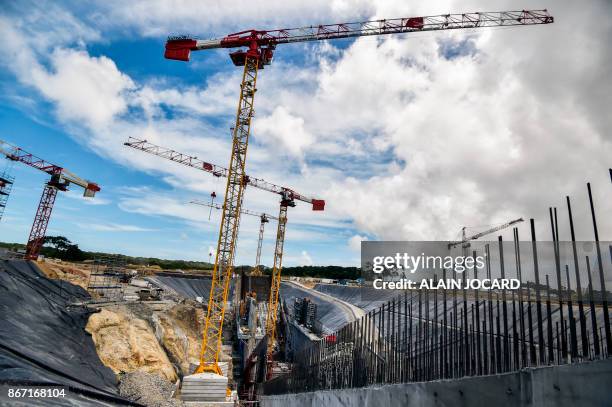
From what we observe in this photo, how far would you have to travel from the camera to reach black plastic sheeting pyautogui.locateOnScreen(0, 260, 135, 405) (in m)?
8.88

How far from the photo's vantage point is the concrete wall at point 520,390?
3828 mm

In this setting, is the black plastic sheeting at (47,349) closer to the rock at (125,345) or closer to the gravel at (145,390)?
the gravel at (145,390)

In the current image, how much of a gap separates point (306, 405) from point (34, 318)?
12628 mm

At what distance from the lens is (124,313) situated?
24.9 metres

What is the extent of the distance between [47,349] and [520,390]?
1560cm

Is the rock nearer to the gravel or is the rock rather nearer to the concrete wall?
the gravel

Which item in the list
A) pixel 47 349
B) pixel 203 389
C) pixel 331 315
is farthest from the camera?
pixel 331 315

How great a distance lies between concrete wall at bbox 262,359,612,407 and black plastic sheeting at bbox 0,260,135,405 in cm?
795

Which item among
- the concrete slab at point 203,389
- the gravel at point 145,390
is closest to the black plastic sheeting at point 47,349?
the gravel at point 145,390

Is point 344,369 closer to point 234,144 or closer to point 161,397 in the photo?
point 161,397

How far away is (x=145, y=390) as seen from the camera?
17.1m

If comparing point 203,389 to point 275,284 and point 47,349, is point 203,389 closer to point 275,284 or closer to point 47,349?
point 47,349

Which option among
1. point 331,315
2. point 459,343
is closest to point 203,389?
point 459,343

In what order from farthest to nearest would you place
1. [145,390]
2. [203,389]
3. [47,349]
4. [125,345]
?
[203,389]
[125,345]
[145,390]
[47,349]
